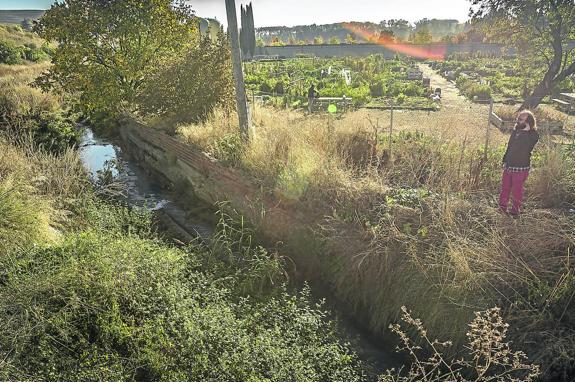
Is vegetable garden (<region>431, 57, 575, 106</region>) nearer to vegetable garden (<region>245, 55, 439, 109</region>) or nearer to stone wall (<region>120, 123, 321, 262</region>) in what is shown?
vegetable garden (<region>245, 55, 439, 109</region>)

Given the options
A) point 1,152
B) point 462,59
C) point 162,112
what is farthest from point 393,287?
point 462,59

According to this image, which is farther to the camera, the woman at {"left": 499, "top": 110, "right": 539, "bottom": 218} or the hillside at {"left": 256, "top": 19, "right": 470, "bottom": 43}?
the hillside at {"left": 256, "top": 19, "right": 470, "bottom": 43}

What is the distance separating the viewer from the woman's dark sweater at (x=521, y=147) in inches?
214

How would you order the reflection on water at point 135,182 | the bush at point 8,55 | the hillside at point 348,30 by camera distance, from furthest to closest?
the hillside at point 348,30 → the bush at point 8,55 → the reflection on water at point 135,182

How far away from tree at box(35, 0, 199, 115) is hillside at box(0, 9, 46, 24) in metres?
48.2

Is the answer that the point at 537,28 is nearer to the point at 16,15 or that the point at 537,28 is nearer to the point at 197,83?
the point at 197,83

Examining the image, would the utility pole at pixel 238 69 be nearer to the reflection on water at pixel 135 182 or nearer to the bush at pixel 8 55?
the reflection on water at pixel 135 182

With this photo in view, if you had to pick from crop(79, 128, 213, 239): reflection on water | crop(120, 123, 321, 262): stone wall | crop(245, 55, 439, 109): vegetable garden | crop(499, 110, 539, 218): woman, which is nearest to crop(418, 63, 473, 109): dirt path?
crop(245, 55, 439, 109): vegetable garden

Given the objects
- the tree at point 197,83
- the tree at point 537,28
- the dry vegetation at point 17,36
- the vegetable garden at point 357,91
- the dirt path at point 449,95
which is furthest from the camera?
the dry vegetation at point 17,36

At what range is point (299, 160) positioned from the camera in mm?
7008

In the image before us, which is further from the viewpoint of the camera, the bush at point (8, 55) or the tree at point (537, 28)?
the bush at point (8, 55)

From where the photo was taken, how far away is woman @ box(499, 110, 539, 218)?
544cm

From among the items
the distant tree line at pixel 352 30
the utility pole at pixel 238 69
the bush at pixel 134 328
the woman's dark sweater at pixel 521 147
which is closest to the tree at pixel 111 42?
the utility pole at pixel 238 69

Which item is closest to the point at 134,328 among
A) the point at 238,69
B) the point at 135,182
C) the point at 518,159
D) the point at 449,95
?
the point at 518,159
